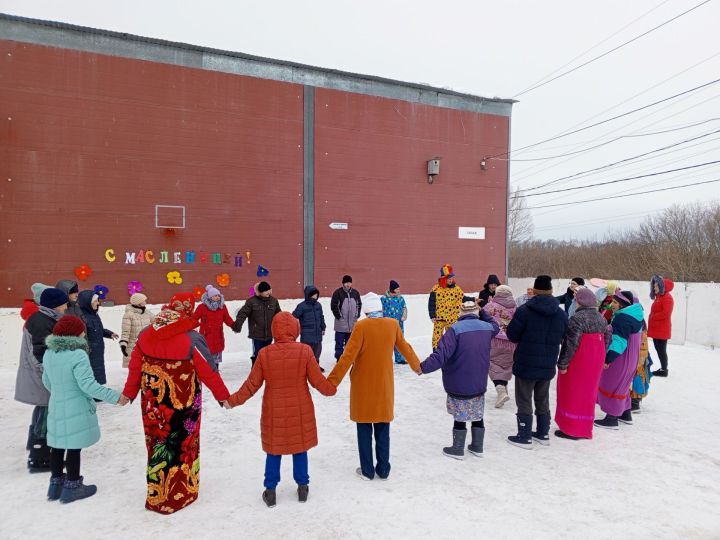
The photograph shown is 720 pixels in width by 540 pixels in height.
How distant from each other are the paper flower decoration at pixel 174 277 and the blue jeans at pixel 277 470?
6.86 metres

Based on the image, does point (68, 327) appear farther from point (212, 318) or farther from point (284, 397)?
point (212, 318)

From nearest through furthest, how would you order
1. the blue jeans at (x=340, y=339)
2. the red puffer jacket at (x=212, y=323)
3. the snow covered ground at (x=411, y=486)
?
the snow covered ground at (x=411, y=486) → the red puffer jacket at (x=212, y=323) → the blue jeans at (x=340, y=339)

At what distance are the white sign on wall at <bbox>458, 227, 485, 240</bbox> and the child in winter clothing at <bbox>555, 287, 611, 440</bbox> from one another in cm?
766

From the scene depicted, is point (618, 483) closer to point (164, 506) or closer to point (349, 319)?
point (164, 506)

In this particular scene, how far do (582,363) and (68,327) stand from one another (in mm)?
4858

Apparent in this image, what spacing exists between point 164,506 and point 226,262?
7018mm

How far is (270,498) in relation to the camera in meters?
3.54

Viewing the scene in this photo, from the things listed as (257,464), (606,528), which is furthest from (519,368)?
(257,464)

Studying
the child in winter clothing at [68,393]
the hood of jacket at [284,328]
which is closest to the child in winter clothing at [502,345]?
the hood of jacket at [284,328]

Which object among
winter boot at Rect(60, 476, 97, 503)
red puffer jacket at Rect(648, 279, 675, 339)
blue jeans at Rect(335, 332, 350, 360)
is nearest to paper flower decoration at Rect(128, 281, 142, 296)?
blue jeans at Rect(335, 332, 350, 360)

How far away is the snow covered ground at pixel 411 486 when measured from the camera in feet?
10.8

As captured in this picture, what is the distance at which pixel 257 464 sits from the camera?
434cm

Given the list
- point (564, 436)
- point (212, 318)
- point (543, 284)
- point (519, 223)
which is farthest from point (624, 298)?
point (519, 223)

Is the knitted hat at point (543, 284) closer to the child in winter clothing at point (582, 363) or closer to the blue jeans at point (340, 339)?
the child in winter clothing at point (582, 363)
